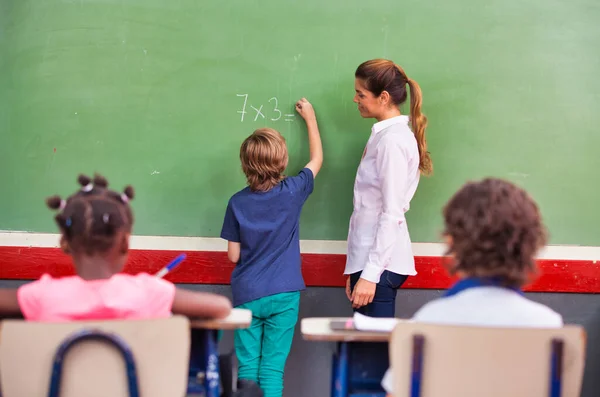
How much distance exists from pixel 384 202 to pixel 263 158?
48cm

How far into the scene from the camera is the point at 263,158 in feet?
7.81

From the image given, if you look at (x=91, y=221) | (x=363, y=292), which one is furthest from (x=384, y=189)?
(x=91, y=221)

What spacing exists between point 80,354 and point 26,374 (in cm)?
13

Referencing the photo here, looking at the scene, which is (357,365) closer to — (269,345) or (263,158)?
(269,345)

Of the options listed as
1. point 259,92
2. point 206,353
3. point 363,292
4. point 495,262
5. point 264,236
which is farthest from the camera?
point 259,92

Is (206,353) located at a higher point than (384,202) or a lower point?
lower

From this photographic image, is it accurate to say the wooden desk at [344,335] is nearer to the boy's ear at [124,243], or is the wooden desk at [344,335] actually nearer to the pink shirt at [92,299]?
the pink shirt at [92,299]

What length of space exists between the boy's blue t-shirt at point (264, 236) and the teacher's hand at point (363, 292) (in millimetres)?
268

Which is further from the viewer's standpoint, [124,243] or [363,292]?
[363,292]

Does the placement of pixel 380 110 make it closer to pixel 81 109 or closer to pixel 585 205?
pixel 585 205

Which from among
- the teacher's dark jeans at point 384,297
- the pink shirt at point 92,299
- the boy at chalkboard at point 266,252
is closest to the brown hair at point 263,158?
the boy at chalkboard at point 266,252

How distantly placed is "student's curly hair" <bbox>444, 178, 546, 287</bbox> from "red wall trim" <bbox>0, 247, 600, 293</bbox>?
1238 millimetres

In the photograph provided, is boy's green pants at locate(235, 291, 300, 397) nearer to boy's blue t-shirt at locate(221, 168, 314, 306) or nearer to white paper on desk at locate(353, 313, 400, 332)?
boy's blue t-shirt at locate(221, 168, 314, 306)

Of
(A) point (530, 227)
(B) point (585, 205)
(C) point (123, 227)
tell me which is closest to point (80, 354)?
(C) point (123, 227)
